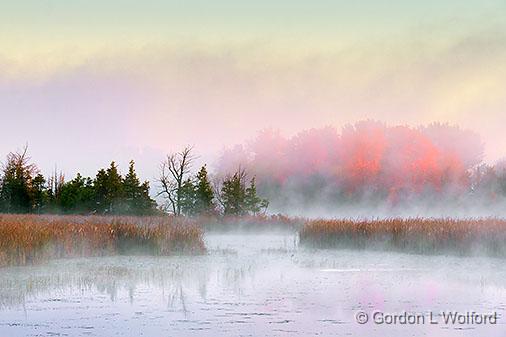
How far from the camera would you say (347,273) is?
58.1 ft

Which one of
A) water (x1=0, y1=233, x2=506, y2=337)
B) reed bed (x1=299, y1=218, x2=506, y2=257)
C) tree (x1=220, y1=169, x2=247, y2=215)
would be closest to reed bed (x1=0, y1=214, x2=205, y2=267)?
water (x1=0, y1=233, x2=506, y2=337)

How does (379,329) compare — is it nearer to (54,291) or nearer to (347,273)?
(54,291)

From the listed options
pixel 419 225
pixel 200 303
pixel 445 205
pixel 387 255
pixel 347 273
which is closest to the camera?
pixel 200 303

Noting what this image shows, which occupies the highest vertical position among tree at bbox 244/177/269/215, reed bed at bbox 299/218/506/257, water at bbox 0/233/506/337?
tree at bbox 244/177/269/215

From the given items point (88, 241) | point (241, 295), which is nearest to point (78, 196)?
point (88, 241)

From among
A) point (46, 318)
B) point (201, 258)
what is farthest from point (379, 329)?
point (201, 258)

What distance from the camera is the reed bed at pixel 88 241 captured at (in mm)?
18641

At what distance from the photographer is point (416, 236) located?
2386 centimetres

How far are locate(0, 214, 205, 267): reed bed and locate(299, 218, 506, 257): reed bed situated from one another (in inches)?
196

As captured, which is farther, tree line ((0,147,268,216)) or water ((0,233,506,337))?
tree line ((0,147,268,216))

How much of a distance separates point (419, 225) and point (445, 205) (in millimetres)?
40580

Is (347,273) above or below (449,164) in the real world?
below

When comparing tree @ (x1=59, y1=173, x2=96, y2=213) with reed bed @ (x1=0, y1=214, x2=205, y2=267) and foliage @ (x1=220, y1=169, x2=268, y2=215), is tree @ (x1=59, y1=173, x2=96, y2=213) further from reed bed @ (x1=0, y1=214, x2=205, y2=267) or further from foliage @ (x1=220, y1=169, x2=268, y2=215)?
reed bed @ (x1=0, y1=214, x2=205, y2=267)

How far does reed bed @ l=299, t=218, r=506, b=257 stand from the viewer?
2248cm
